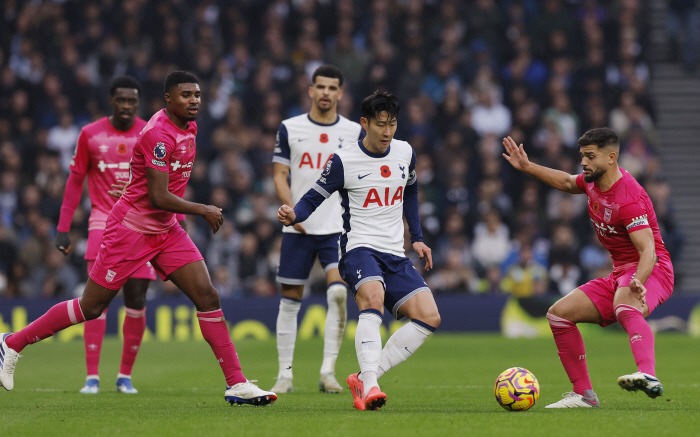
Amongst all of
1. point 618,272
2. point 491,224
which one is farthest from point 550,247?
point 618,272

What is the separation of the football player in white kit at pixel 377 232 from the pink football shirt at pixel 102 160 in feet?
8.13

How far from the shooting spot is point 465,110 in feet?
59.2

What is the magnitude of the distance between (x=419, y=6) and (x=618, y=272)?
1389 cm

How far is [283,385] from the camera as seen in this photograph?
8398 mm

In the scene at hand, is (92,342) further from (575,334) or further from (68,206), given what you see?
(575,334)

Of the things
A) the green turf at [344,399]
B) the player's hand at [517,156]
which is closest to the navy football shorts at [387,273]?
the green turf at [344,399]

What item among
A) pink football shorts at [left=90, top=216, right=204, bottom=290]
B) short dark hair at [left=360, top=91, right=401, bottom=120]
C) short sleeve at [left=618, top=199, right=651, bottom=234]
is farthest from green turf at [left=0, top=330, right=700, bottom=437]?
short dark hair at [left=360, top=91, right=401, bottom=120]

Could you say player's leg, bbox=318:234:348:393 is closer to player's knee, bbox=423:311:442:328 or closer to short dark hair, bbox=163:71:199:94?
player's knee, bbox=423:311:442:328

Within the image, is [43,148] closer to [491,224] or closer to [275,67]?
[275,67]

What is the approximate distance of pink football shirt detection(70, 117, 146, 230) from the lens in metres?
8.57

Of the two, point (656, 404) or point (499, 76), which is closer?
point (656, 404)

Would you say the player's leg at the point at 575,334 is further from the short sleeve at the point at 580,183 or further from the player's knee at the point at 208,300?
the player's knee at the point at 208,300

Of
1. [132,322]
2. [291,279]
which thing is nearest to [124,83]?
[132,322]

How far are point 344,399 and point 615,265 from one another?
2465mm
